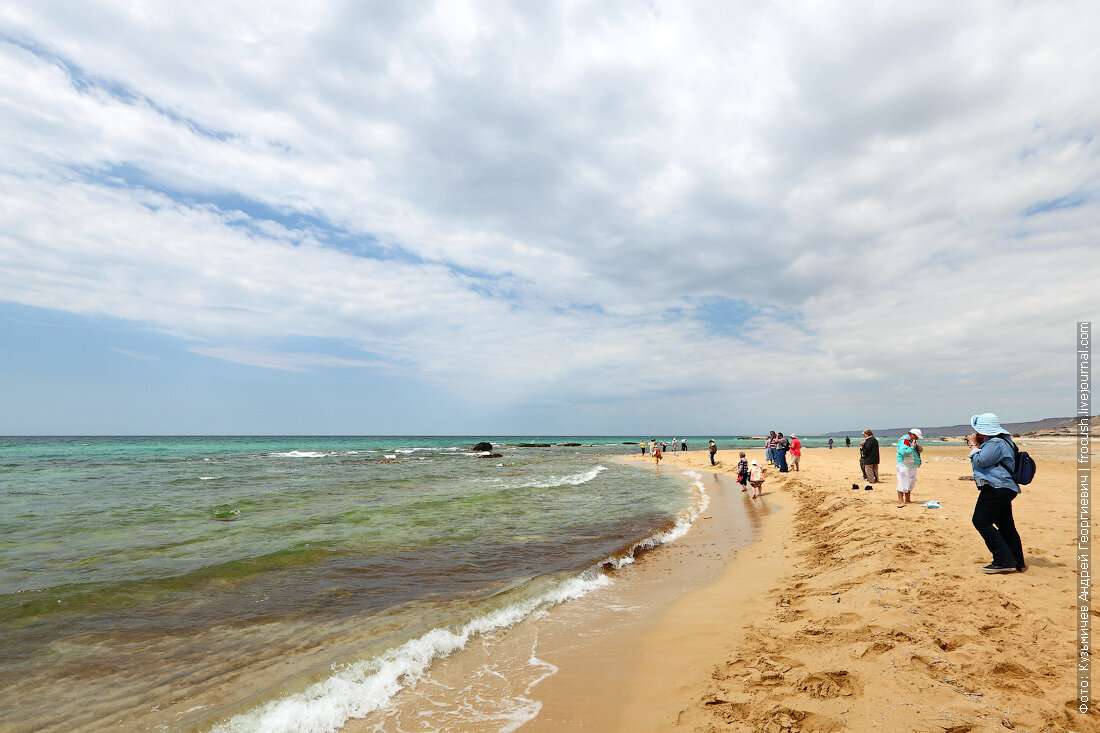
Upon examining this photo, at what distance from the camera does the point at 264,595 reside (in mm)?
8195

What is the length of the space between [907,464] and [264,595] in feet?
48.3

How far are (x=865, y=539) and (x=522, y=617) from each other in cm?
675

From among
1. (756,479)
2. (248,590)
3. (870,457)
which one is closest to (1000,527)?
(870,457)

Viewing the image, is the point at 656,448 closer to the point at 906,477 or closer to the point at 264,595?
the point at 906,477

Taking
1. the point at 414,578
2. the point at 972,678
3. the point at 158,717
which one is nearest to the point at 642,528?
the point at 414,578

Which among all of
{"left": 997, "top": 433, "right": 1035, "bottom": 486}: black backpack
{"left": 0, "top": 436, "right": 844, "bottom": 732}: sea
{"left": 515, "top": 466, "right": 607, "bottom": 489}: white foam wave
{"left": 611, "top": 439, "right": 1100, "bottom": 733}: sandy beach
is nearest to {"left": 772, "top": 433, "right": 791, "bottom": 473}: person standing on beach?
{"left": 515, "top": 466, "right": 607, "bottom": 489}: white foam wave

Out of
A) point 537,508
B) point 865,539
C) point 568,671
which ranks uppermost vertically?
point 865,539

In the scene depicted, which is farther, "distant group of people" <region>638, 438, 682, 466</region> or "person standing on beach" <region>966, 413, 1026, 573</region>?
"distant group of people" <region>638, 438, 682, 466</region>

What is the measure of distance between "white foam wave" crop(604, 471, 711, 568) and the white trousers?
5.65 metres

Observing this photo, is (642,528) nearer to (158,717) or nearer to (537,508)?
(537,508)

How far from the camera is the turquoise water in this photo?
16.9ft

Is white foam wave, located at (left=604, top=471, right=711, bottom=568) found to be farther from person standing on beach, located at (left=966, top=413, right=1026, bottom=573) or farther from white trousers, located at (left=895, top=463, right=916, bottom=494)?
person standing on beach, located at (left=966, top=413, right=1026, bottom=573)

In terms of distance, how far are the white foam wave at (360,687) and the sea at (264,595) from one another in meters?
0.02

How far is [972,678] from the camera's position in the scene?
394 cm
